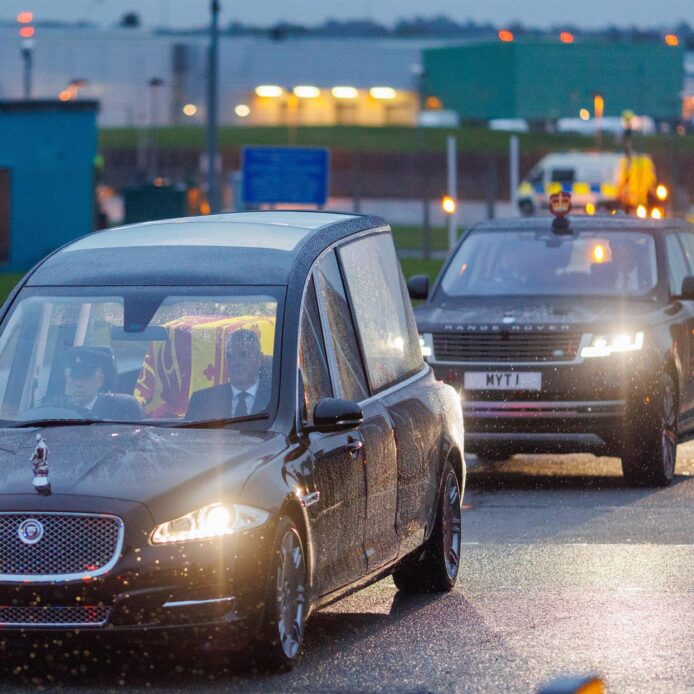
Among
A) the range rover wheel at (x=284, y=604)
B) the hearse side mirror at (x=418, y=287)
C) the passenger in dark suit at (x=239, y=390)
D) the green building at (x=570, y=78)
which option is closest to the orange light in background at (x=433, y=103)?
the green building at (x=570, y=78)

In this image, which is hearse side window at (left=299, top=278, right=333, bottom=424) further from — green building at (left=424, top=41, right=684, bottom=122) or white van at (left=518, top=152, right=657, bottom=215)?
green building at (left=424, top=41, right=684, bottom=122)

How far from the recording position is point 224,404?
8102mm

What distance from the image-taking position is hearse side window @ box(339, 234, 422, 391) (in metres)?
9.12

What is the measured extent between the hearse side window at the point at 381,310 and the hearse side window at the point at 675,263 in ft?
18.6

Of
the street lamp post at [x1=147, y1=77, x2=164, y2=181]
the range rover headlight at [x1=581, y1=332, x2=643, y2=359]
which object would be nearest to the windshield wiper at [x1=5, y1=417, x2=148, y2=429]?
the range rover headlight at [x1=581, y1=332, x2=643, y2=359]

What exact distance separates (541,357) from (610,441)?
718 millimetres

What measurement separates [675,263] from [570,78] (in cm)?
9584

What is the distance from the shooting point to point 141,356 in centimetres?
838

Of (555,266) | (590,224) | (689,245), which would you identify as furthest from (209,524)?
(689,245)

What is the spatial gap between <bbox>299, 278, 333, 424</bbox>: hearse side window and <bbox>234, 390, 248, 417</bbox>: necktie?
0.22m

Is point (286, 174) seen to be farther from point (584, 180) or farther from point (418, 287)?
point (418, 287)


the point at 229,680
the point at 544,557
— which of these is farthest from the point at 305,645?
the point at 544,557

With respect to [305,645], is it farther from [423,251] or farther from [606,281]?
[423,251]

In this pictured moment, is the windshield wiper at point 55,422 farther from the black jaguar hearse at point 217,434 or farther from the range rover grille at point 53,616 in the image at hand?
the range rover grille at point 53,616
